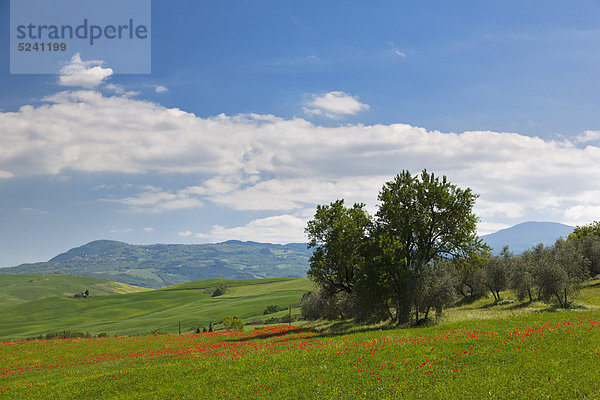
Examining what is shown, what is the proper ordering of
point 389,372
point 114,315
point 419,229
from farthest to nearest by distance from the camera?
point 114,315, point 419,229, point 389,372

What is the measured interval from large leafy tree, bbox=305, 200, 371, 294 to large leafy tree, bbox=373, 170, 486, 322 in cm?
479

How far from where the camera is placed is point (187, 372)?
2466cm

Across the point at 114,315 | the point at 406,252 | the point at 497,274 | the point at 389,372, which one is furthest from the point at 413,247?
the point at 114,315

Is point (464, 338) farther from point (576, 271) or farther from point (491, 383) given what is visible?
point (576, 271)

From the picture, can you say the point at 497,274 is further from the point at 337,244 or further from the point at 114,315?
the point at 114,315

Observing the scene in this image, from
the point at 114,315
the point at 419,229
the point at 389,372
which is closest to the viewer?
the point at 389,372

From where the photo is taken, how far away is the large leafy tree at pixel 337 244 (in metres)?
50.0

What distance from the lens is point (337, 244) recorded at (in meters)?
50.4

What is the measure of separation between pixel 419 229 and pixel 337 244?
440 inches

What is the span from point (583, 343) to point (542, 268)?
33910mm

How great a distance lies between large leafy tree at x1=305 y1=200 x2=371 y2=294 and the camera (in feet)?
164

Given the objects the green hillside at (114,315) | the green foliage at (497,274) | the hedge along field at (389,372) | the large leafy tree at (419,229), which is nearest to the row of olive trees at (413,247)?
the large leafy tree at (419,229)

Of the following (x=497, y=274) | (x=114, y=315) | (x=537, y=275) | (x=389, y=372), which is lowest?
(x=114, y=315)

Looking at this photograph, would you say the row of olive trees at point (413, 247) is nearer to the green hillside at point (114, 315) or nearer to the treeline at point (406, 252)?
the treeline at point (406, 252)
